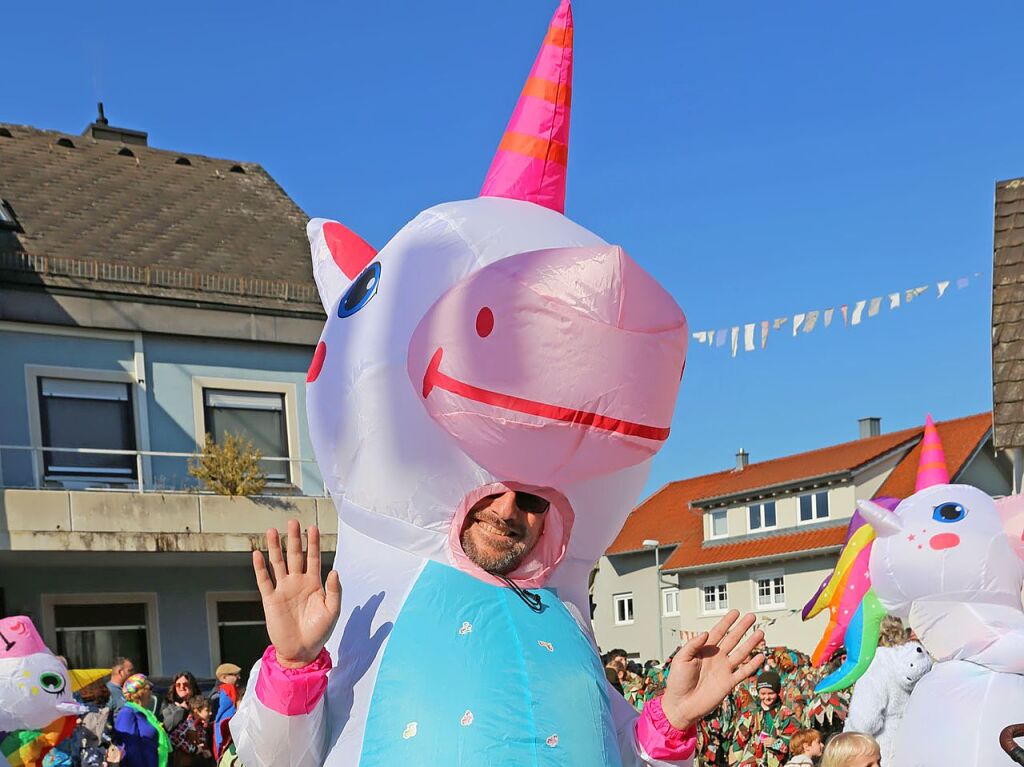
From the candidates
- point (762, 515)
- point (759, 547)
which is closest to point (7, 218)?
point (759, 547)

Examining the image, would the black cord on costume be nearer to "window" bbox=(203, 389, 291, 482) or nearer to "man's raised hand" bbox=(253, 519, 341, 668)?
"man's raised hand" bbox=(253, 519, 341, 668)

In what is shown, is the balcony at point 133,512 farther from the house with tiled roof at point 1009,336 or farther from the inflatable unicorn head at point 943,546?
the inflatable unicorn head at point 943,546

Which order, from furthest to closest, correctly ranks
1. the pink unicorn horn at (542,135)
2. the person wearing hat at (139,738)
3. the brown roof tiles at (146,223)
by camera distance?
the brown roof tiles at (146,223), the person wearing hat at (139,738), the pink unicorn horn at (542,135)

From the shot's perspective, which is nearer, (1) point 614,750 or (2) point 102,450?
(1) point 614,750

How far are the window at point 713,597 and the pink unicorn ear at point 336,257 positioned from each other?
32.9 metres

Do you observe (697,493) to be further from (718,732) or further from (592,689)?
(592,689)

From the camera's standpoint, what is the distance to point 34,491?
46.5 ft

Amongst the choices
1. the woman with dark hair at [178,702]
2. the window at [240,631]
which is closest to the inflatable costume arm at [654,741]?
the woman with dark hair at [178,702]

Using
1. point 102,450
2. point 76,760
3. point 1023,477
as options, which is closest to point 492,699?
point 76,760

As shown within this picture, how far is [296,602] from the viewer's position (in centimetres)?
370

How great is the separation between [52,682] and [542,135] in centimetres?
439

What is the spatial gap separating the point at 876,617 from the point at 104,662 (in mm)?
9696

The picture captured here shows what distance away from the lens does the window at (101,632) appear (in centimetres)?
1559

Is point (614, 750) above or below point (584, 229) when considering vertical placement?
below
